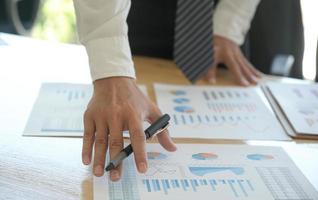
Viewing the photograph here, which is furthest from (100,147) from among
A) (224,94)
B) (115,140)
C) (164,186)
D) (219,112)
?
(224,94)

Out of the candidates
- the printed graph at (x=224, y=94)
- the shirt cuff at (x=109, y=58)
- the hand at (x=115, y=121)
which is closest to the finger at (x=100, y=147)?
the hand at (x=115, y=121)

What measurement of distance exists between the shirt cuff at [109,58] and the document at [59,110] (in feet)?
0.35

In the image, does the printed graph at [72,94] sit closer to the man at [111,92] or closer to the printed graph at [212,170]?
the man at [111,92]

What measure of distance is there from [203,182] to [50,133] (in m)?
0.30

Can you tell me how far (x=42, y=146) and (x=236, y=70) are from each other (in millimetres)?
599

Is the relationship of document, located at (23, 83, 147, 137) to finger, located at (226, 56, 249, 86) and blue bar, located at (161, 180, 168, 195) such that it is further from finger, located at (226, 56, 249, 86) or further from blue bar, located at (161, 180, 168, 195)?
finger, located at (226, 56, 249, 86)

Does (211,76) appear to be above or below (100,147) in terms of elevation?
below

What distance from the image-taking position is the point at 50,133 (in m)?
0.95

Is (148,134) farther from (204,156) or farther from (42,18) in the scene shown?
(42,18)

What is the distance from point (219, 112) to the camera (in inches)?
43.9

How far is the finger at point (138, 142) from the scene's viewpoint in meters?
0.82

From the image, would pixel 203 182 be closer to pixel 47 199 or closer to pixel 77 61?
pixel 47 199

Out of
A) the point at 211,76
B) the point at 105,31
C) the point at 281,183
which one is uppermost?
the point at 105,31

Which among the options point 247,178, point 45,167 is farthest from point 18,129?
point 247,178
